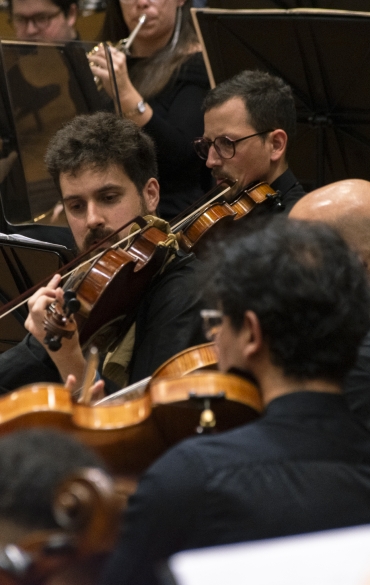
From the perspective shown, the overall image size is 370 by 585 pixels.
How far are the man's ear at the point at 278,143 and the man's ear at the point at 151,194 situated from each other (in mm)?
462

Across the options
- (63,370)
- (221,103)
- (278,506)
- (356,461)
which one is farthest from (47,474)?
(221,103)

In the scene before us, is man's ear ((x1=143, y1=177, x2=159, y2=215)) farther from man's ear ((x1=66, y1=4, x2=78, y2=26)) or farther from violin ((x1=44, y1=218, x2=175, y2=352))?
man's ear ((x1=66, y1=4, x2=78, y2=26))

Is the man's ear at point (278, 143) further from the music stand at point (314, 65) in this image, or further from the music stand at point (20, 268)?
the music stand at point (20, 268)

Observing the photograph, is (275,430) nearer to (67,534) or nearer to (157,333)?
(67,534)

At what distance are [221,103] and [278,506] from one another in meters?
1.71

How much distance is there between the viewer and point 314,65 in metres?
2.51

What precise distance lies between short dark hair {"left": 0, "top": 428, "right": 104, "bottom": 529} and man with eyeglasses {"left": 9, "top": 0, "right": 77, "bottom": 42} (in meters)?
2.43

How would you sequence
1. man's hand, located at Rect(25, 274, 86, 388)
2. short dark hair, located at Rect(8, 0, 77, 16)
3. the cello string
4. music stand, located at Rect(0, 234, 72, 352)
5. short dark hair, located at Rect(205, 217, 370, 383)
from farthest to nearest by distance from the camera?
short dark hair, located at Rect(8, 0, 77, 16), the cello string, music stand, located at Rect(0, 234, 72, 352), man's hand, located at Rect(25, 274, 86, 388), short dark hair, located at Rect(205, 217, 370, 383)

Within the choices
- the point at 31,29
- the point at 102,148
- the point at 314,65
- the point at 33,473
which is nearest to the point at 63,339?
the point at 102,148

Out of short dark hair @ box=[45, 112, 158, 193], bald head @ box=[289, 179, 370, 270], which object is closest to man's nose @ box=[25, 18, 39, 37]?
short dark hair @ box=[45, 112, 158, 193]

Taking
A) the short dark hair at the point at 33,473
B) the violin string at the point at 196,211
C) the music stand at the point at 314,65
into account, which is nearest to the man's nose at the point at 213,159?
the violin string at the point at 196,211

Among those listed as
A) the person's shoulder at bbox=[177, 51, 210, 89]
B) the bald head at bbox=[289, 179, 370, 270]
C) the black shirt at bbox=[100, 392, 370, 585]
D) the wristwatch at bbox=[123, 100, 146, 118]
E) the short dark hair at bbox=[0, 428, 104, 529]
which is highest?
the person's shoulder at bbox=[177, 51, 210, 89]

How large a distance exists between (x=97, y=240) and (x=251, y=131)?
69 cm

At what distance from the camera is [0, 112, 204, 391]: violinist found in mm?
1889
